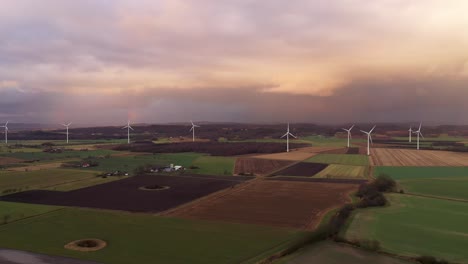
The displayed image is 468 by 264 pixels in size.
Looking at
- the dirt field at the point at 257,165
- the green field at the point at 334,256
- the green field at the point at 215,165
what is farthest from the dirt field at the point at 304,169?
the green field at the point at 334,256

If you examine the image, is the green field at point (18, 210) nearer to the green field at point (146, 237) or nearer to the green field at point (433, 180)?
the green field at point (146, 237)

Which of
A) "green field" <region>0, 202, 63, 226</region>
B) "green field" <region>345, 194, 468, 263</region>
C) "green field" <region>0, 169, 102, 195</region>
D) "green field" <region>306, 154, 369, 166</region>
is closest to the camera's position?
"green field" <region>345, 194, 468, 263</region>

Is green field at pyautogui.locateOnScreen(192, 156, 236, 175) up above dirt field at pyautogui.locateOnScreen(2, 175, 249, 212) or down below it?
above

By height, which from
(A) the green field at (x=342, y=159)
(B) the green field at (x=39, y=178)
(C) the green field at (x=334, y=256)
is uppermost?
(A) the green field at (x=342, y=159)

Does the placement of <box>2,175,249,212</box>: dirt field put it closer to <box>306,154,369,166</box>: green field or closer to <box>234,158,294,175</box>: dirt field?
<box>234,158,294,175</box>: dirt field

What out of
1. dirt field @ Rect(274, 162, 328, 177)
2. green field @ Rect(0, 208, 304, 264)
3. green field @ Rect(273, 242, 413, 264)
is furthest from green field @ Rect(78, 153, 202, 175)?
green field @ Rect(273, 242, 413, 264)

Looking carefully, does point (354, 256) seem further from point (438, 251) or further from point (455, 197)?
point (455, 197)
